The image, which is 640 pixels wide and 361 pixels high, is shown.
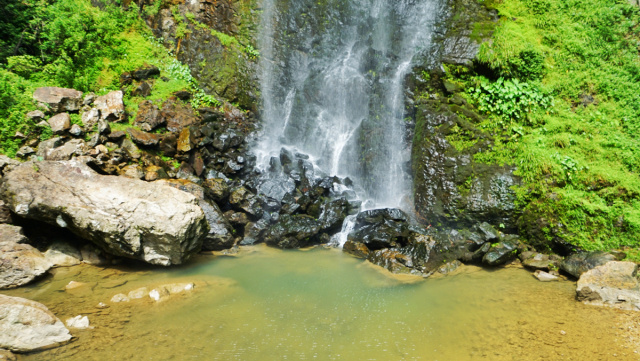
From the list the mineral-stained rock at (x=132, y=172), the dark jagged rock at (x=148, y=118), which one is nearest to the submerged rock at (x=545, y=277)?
the mineral-stained rock at (x=132, y=172)

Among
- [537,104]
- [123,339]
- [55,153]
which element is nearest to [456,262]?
[537,104]

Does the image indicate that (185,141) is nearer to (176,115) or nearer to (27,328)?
(176,115)

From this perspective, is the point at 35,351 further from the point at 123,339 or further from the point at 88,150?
the point at 88,150

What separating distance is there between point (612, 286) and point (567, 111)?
5797 mm

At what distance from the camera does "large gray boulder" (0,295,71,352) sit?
4.30 m

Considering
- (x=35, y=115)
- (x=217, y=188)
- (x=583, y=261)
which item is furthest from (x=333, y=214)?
(x=35, y=115)

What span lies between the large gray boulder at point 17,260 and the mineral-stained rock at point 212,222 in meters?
3.06

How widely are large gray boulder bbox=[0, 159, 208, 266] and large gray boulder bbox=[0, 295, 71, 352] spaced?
234cm

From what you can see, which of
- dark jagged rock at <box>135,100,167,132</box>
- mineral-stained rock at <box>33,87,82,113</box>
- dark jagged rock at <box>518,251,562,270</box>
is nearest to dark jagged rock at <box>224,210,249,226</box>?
dark jagged rock at <box>135,100,167,132</box>

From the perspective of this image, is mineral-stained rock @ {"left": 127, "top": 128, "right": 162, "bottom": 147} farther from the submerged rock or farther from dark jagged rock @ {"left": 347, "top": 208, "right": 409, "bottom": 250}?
the submerged rock

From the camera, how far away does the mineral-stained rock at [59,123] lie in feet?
28.8

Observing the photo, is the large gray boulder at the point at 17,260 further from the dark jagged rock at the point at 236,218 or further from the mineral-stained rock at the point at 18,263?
the dark jagged rock at the point at 236,218

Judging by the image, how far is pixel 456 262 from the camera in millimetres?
8023

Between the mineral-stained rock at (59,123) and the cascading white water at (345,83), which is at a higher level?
the cascading white water at (345,83)
